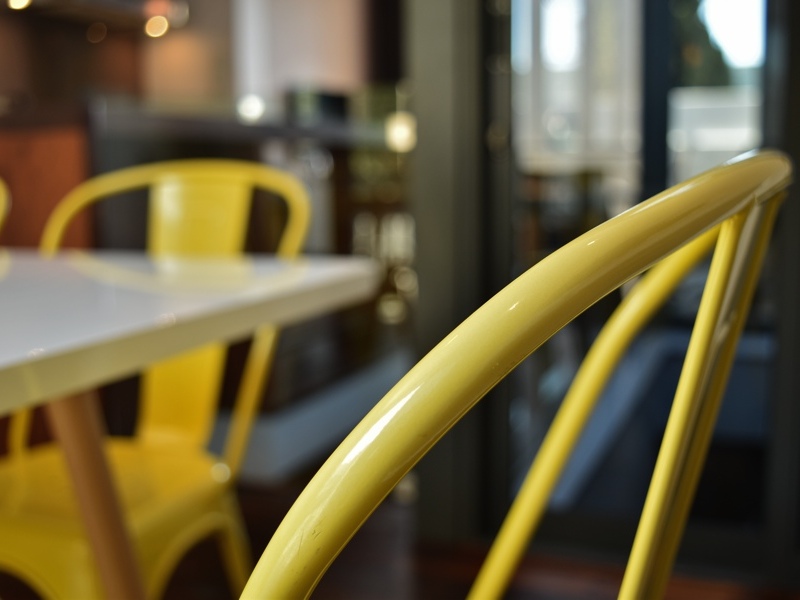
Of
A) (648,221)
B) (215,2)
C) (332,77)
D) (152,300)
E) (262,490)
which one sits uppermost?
(215,2)

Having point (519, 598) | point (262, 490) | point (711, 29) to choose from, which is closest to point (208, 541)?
point (262, 490)

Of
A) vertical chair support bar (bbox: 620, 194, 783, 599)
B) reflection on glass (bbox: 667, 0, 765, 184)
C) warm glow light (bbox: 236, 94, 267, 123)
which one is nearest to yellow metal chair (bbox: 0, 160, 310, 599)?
vertical chair support bar (bbox: 620, 194, 783, 599)

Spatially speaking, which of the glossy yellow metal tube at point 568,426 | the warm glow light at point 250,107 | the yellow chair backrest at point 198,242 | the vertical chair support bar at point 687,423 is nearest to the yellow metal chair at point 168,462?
the yellow chair backrest at point 198,242

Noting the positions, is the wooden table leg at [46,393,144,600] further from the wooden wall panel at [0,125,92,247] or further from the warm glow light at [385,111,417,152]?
the warm glow light at [385,111,417,152]

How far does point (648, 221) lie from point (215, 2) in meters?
2.58

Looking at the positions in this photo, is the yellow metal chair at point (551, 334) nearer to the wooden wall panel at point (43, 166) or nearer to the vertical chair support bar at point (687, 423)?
the vertical chair support bar at point (687, 423)

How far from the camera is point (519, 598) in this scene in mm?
1864

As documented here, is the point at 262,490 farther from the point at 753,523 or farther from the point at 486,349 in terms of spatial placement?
the point at 486,349

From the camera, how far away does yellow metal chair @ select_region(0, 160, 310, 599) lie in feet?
3.45

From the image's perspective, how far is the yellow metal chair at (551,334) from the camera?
271 mm

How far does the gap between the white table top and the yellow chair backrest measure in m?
0.18

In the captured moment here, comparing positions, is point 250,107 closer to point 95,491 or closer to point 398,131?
point 398,131

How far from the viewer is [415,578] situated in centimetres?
197

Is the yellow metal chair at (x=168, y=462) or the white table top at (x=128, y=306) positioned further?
the yellow metal chair at (x=168, y=462)
